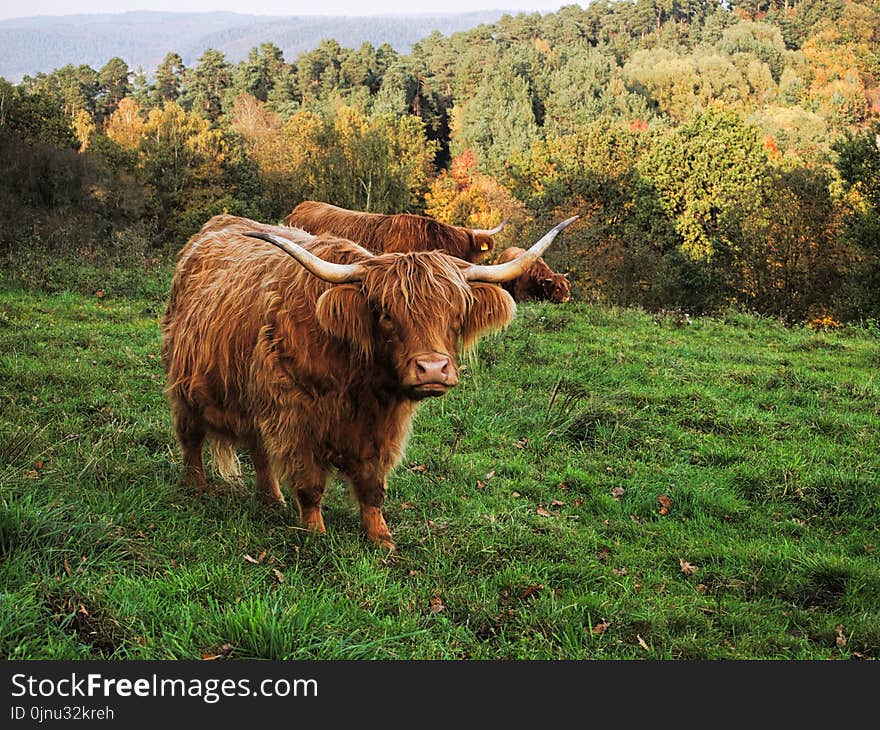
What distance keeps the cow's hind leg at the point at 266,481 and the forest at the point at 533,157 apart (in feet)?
30.7

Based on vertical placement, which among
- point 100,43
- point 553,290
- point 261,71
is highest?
point 100,43

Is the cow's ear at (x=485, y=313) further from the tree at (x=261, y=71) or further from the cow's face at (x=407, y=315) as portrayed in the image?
the tree at (x=261, y=71)

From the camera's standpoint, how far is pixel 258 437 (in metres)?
4.79

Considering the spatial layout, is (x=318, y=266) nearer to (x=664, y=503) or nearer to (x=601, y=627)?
(x=601, y=627)

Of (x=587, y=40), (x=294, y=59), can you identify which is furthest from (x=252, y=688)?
(x=587, y=40)

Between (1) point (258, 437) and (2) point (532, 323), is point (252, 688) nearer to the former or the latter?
(1) point (258, 437)

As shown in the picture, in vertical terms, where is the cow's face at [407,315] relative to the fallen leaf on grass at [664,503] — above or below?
above

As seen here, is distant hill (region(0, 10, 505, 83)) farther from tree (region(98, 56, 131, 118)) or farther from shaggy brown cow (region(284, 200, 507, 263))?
shaggy brown cow (region(284, 200, 507, 263))

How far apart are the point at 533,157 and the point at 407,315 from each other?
41.4m

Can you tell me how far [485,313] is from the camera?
4.46 metres

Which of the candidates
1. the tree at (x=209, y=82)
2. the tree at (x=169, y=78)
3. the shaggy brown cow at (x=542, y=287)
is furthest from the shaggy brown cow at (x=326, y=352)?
the tree at (x=169, y=78)

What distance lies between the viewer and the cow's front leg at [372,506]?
179 inches

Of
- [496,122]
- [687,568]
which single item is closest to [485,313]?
[687,568]

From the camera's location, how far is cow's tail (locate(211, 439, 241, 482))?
17.3 feet
